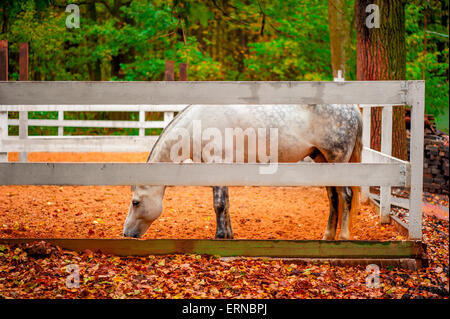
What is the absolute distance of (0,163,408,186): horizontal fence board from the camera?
12.7 feet

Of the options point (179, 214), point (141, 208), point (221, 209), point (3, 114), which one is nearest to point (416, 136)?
point (221, 209)

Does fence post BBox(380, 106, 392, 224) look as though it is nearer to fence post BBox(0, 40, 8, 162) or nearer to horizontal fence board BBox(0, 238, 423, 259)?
horizontal fence board BBox(0, 238, 423, 259)

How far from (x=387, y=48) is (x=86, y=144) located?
16.5ft

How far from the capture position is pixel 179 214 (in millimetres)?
6336

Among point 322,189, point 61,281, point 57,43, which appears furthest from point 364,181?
point 57,43

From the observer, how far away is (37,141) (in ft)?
27.9

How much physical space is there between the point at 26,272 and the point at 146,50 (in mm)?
15277

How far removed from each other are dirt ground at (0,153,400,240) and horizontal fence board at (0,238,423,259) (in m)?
0.83

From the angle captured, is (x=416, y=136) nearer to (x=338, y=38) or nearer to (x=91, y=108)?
(x=91, y=108)

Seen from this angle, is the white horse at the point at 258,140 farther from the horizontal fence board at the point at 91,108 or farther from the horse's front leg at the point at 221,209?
the horizontal fence board at the point at 91,108

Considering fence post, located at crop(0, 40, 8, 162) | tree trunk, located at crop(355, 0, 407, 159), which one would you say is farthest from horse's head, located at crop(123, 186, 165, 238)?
fence post, located at crop(0, 40, 8, 162)

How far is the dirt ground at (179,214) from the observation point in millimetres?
5266
